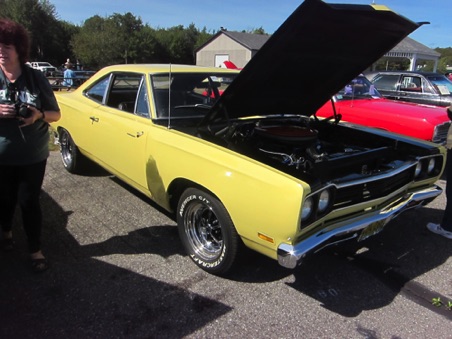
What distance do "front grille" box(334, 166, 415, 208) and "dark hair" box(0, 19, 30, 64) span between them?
7.90ft

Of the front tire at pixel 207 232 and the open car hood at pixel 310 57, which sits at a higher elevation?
the open car hood at pixel 310 57

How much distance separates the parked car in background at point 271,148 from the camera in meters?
2.48

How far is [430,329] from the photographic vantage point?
8.21 feet

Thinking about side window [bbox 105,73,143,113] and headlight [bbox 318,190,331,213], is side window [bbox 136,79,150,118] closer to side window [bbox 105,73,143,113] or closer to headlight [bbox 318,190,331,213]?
side window [bbox 105,73,143,113]

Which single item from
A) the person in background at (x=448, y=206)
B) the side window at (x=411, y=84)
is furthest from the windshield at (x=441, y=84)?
the person in background at (x=448, y=206)

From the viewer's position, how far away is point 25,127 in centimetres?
270

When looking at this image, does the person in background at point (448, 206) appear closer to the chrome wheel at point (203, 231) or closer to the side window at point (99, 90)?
the chrome wheel at point (203, 231)

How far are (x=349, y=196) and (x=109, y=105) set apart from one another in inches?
112

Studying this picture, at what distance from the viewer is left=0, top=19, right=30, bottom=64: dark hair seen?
2.50 metres

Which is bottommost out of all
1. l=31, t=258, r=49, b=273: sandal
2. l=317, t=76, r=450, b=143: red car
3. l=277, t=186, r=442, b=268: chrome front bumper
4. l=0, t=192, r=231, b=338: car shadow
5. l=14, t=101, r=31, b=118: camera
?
l=0, t=192, r=231, b=338: car shadow

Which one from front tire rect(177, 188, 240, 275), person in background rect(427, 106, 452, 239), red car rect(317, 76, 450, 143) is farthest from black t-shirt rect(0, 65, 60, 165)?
red car rect(317, 76, 450, 143)

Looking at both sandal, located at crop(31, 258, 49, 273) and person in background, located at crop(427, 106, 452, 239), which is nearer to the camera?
sandal, located at crop(31, 258, 49, 273)

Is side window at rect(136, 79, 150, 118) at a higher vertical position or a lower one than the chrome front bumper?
higher

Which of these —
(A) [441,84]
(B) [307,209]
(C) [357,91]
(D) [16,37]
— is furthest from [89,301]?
(A) [441,84]
